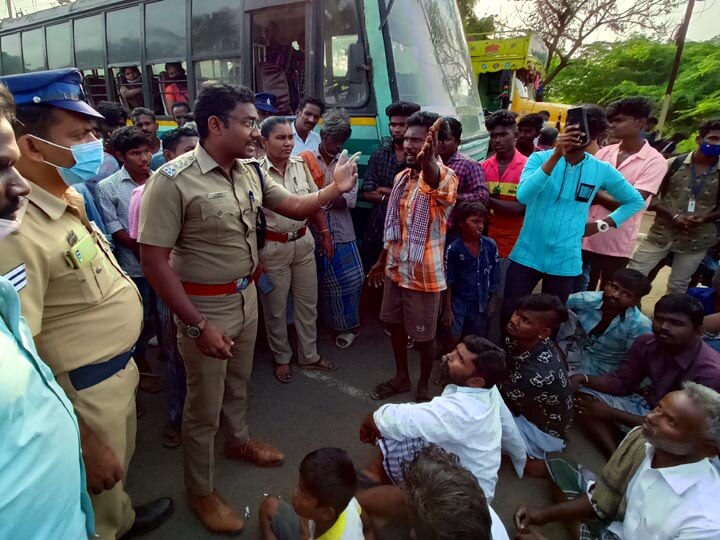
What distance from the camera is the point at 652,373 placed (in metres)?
2.48

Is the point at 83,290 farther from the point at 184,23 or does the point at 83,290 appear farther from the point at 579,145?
the point at 184,23

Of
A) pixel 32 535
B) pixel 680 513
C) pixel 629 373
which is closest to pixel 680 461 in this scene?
pixel 680 513

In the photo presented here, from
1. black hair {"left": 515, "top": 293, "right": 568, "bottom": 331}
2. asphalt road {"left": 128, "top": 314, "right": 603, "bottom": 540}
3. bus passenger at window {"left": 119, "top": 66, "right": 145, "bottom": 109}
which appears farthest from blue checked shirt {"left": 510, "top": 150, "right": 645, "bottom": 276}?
bus passenger at window {"left": 119, "top": 66, "right": 145, "bottom": 109}

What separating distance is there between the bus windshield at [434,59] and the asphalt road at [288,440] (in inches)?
96.0

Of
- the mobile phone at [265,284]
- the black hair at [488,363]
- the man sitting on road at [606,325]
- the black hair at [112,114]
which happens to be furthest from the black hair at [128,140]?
the man sitting on road at [606,325]

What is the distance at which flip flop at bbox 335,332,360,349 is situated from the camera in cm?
370

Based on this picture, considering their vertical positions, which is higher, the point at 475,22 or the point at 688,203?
the point at 475,22

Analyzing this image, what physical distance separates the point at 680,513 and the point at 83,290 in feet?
6.95

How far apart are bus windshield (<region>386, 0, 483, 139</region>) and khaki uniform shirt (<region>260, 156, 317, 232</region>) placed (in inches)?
49.4

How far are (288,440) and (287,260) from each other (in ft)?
3.86

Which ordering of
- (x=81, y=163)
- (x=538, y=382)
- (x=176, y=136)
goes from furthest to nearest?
(x=176, y=136), (x=538, y=382), (x=81, y=163)

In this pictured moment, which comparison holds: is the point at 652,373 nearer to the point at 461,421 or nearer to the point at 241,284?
the point at 461,421

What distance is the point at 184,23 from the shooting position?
4.70 metres

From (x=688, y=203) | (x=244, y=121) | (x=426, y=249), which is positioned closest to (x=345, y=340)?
(x=426, y=249)
